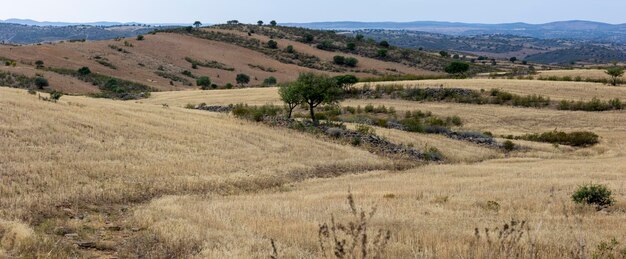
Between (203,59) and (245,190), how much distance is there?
97.4 m

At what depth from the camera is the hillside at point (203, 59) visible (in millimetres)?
90250

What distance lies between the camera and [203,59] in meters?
115

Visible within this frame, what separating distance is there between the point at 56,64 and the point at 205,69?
2763 cm

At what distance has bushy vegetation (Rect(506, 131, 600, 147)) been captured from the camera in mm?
42844

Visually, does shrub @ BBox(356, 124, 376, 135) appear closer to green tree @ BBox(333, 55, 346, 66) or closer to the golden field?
the golden field

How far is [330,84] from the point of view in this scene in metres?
42.8

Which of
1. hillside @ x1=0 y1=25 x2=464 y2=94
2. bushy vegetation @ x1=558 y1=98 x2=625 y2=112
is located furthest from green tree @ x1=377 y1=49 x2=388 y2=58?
bushy vegetation @ x1=558 y1=98 x2=625 y2=112

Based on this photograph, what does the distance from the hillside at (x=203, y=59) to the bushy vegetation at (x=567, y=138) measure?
57.5 metres

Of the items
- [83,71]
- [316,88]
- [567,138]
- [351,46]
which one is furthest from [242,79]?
[567,138]

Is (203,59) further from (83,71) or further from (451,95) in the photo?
(451,95)

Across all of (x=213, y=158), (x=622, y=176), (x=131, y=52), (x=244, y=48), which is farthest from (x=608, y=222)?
(x=244, y=48)

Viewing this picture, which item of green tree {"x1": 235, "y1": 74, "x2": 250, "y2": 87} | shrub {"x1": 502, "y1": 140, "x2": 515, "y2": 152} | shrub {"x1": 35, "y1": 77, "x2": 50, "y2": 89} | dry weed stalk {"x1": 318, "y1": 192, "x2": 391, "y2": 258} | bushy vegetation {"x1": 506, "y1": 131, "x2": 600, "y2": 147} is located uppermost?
dry weed stalk {"x1": 318, "y1": 192, "x2": 391, "y2": 258}

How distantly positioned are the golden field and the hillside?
50283 mm

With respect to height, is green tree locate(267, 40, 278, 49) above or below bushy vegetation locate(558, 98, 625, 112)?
above
